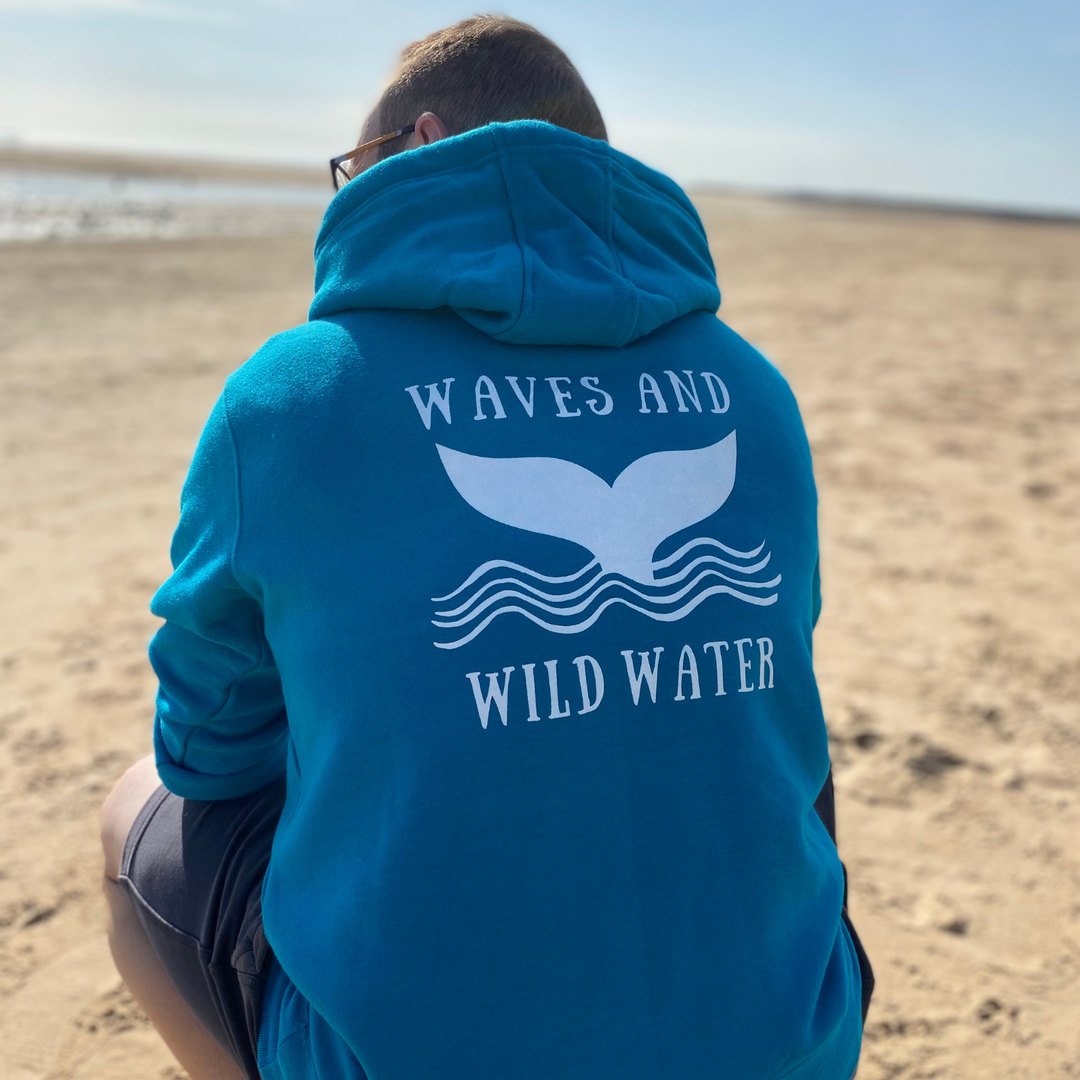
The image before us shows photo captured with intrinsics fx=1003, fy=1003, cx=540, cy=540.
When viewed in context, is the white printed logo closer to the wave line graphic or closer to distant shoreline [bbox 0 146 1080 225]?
the wave line graphic

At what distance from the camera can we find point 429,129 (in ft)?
3.83

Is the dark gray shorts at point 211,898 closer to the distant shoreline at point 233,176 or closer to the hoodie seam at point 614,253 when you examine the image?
the hoodie seam at point 614,253

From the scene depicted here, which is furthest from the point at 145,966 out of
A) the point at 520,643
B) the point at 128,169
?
the point at 128,169

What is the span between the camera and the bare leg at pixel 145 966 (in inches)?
49.6

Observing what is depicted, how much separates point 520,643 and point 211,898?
58 cm

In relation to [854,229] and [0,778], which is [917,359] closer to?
[0,778]

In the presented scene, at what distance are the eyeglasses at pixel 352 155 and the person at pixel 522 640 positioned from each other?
0.59 feet

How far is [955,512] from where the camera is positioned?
14.0 ft

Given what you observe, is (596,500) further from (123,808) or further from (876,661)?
(876,661)

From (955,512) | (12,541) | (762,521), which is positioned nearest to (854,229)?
(955,512)

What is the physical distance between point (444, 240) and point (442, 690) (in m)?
0.45

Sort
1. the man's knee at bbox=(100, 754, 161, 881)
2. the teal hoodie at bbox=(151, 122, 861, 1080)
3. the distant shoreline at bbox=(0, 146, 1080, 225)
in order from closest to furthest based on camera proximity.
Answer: the teal hoodie at bbox=(151, 122, 861, 1080), the man's knee at bbox=(100, 754, 161, 881), the distant shoreline at bbox=(0, 146, 1080, 225)

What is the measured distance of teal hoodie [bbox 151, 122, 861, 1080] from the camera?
876mm

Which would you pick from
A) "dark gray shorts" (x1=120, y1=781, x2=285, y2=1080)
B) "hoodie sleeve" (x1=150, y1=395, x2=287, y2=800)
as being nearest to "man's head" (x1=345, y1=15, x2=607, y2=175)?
"hoodie sleeve" (x1=150, y1=395, x2=287, y2=800)
